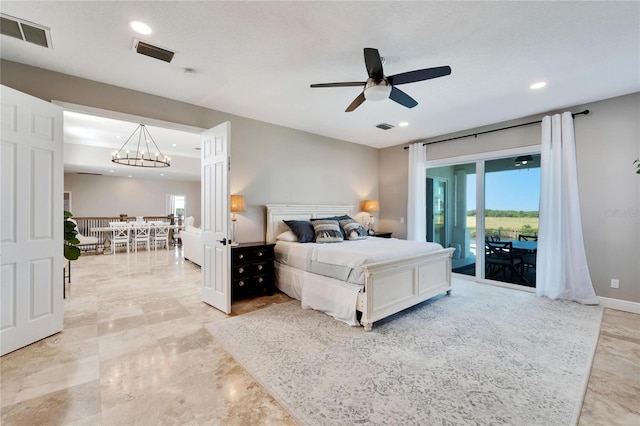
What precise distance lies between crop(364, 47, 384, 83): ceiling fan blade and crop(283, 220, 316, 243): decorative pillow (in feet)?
8.51

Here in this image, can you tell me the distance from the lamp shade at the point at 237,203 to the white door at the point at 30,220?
74.8 inches

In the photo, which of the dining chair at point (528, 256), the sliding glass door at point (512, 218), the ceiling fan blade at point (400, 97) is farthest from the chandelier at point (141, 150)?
the dining chair at point (528, 256)

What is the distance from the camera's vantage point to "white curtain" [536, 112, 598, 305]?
3.95 metres

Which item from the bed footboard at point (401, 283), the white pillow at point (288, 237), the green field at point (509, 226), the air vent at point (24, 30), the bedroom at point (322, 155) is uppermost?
the air vent at point (24, 30)

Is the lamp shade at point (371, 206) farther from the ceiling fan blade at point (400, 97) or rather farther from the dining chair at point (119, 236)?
the dining chair at point (119, 236)

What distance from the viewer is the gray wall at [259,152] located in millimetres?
3123

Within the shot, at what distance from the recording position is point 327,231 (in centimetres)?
447

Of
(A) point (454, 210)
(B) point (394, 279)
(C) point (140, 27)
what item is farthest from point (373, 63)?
(A) point (454, 210)

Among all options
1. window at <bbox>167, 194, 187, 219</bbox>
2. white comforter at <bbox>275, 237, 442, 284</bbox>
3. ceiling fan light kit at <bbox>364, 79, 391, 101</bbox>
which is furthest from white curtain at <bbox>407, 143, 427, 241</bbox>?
window at <bbox>167, 194, 187, 219</bbox>

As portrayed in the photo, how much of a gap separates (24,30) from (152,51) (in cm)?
96

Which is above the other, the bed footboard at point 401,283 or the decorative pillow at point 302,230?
the decorative pillow at point 302,230

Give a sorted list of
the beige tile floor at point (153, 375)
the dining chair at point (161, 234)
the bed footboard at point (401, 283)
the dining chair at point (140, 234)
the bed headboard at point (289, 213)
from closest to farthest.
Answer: the beige tile floor at point (153, 375), the bed footboard at point (401, 283), the bed headboard at point (289, 213), the dining chair at point (140, 234), the dining chair at point (161, 234)

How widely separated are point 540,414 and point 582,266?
3169mm

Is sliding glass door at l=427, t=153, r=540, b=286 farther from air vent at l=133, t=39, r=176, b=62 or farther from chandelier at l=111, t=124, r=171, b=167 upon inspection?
chandelier at l=111, t=124, r=171, b=167
